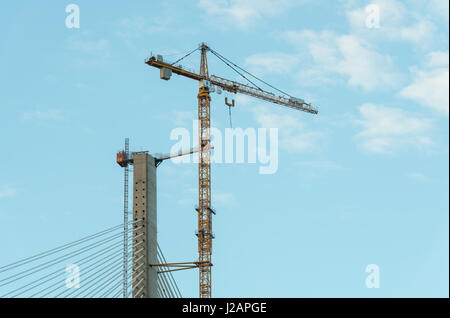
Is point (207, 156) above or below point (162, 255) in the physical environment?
above
